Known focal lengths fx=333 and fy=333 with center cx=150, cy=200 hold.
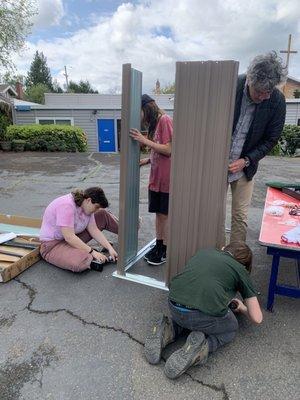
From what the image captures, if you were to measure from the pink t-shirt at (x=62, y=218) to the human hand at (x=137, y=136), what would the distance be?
2.88 feet

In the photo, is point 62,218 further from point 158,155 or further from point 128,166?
point 158,155

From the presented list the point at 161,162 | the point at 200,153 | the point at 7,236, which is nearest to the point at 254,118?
the point at 200,153

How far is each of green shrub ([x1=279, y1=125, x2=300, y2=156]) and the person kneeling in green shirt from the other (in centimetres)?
1443

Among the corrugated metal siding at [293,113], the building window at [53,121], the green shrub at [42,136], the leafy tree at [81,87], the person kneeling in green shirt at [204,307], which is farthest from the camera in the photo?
the leafy tree at [81,87]

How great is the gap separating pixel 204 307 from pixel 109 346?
714 millimetres

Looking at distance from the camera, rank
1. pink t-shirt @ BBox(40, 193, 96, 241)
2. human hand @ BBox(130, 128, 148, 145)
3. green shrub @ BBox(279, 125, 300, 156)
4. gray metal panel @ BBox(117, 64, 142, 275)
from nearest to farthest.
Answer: gray metal panel @ BBox(117, 64, 142, 275) < human hand @ BBox(130, 128, 148, 145) < pink t-shirt @ BBox(40, 193, 96, 241) < green shrub @ BBox(279, 125, 300, 156)

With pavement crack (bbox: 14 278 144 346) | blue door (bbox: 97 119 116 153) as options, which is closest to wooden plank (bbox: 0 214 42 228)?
pavement crack (bbox: 14 278 144 346)

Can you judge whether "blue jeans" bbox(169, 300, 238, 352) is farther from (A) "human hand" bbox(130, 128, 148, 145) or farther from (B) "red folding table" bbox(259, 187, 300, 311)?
(A) "human hand" bbox(130, 128, 148, 145)

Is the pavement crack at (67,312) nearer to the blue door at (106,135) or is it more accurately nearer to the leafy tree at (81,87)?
the blue door at (106,135)

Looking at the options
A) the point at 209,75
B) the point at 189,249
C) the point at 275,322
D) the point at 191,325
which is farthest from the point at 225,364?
the point at 209,75

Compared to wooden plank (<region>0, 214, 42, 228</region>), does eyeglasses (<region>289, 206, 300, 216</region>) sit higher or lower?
higher

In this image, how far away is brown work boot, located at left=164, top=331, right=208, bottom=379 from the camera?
6.30ft

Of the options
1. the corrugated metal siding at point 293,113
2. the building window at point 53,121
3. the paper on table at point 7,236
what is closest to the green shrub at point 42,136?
the building window at point 53,121

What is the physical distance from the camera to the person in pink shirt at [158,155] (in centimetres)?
298
